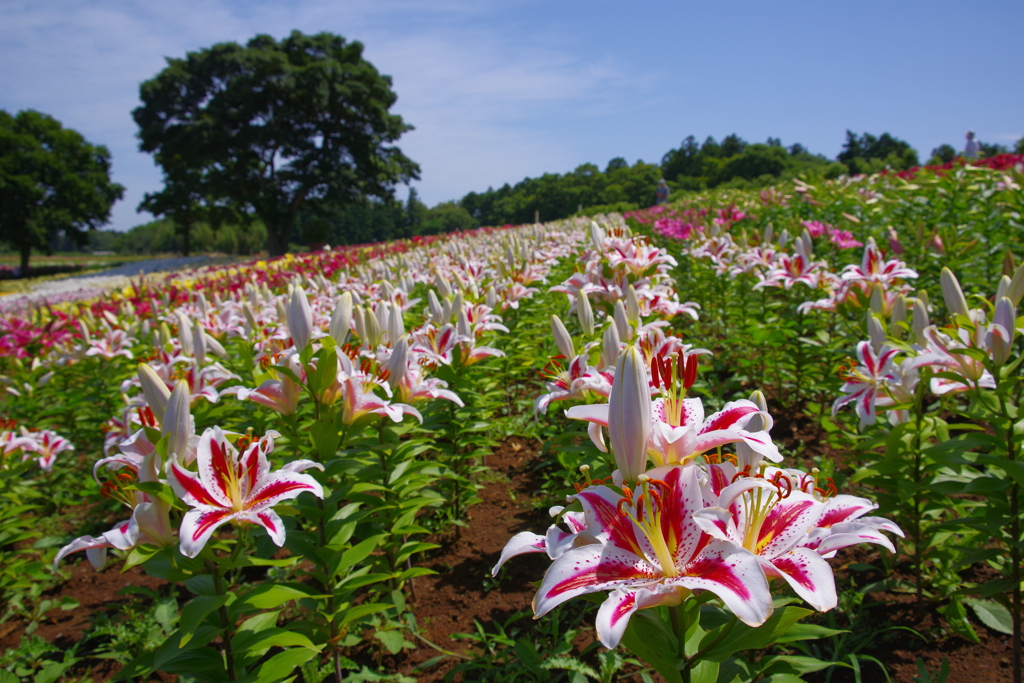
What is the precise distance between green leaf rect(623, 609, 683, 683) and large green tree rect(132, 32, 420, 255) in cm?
3060

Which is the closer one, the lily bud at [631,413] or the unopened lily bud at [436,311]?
the lily bud at [631,413]

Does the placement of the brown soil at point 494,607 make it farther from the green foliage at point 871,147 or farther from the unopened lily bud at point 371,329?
the green foliage at point 871,147

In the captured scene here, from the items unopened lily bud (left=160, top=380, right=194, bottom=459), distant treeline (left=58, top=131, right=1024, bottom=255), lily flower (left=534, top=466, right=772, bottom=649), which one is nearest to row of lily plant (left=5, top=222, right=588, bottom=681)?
unopened lily bud (left=160, top=380, right=194, bottom=459)

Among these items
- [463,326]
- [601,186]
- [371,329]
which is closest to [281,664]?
[371,329]

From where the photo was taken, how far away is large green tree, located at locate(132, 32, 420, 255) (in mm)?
27688

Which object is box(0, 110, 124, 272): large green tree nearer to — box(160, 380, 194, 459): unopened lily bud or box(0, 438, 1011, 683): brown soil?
box(0, 438, 1011, 683): brown soil

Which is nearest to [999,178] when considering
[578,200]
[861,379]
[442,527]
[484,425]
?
[861,379]

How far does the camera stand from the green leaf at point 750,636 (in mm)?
849

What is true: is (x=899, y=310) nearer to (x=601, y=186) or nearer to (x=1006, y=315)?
(x=1006, y=315)

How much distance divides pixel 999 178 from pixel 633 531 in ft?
20.1

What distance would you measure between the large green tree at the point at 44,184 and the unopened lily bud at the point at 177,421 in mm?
40480

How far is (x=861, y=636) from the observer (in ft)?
6.08

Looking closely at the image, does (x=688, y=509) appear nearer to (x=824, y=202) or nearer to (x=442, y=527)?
(x=442, y=527)

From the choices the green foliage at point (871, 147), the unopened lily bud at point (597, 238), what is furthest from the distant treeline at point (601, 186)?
the unopened lily bud at point (597, 238)
